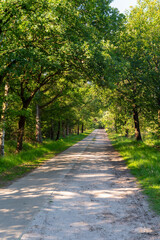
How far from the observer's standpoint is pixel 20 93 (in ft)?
52.2

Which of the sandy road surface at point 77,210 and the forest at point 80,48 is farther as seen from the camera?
the forest at point 80,48

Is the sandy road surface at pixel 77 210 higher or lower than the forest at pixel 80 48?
lower

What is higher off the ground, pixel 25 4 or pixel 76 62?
pixel 25 4

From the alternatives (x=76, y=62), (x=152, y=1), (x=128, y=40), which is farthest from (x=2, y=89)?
(x=152, y=1)

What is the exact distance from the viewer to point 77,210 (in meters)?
5.08

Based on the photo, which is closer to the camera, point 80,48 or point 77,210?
→ point 77,210

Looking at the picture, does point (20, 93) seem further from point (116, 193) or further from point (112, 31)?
point (116, 193)

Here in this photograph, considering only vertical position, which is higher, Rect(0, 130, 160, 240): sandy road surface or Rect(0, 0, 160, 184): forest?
Rect(0, 0, 160, 184): forest

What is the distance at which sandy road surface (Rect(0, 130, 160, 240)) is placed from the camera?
13.0 feet

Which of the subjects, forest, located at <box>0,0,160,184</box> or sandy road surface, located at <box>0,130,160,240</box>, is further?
forest, located at <box>0,0,160,184</box>

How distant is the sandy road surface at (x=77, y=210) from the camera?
3.95m

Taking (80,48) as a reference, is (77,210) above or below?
below

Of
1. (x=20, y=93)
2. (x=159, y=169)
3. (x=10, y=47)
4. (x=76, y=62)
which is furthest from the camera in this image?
(x=20, y=93)

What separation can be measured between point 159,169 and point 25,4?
932 cm
